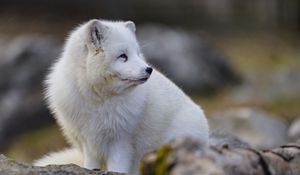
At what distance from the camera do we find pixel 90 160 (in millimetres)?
6180

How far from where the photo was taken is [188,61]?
15.2 meters

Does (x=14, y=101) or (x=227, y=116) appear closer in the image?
(x=227, y=116)

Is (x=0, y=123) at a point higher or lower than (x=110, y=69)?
lower

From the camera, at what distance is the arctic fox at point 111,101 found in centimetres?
587

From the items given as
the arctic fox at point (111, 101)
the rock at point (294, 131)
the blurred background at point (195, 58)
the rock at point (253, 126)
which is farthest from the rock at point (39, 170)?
the rock at point (294, 131)

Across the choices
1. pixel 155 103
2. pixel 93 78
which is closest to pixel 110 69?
pixel 93 78

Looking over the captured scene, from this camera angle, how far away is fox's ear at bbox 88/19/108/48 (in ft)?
19.2

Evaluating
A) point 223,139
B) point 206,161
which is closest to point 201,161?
point 206,161

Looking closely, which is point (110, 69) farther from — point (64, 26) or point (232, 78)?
point (64, 26)

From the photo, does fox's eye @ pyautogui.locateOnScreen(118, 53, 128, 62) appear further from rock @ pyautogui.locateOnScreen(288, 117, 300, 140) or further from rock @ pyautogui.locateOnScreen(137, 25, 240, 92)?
rock @ pyautogui.locateOnScreen(137, 25, 240, 92)

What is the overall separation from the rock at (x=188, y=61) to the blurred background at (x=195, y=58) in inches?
0.8

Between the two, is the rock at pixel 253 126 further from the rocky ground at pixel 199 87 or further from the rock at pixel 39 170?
the rock at pixel 39 170

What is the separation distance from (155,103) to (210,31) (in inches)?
527

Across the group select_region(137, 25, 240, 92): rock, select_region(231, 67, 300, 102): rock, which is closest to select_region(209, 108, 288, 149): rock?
select_region(231, 67, 300, 102): rock
